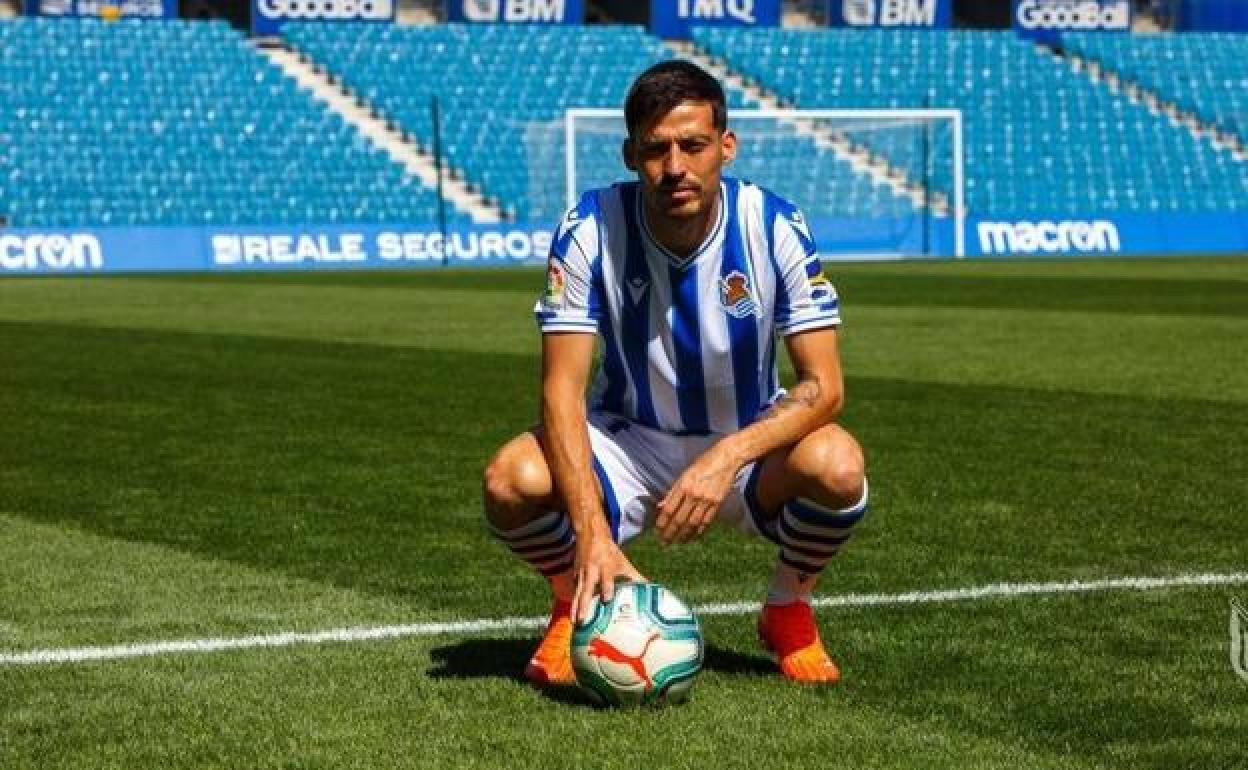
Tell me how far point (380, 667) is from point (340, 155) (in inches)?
1574

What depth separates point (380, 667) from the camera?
20.2ft

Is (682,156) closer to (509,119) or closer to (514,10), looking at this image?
(509,119)

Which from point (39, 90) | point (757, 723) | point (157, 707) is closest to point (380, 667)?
point (157, 707)

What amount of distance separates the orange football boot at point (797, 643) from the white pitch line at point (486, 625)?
2.74ft

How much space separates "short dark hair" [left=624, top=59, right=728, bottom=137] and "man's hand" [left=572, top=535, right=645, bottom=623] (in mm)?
1009

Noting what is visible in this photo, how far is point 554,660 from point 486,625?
2.85ft

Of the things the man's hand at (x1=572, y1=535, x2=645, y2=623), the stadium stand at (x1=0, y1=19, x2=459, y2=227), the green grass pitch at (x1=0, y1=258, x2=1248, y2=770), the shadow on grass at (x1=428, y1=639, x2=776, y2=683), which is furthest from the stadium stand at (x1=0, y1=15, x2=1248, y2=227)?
the man's hand at (x1=572, y1=535, x2=645, y2=623)

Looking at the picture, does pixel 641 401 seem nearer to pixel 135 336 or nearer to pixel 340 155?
pixel 135 336

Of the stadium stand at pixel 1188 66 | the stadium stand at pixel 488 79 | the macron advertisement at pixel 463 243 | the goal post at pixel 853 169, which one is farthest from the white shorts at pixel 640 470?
the stadium stand at pixel 1188 66

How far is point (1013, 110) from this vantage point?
52.5m

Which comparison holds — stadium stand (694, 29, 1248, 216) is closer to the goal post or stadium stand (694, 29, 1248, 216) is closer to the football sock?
the goal post

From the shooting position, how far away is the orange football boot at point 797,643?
594cm

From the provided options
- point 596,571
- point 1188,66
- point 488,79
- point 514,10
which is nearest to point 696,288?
point 596,571

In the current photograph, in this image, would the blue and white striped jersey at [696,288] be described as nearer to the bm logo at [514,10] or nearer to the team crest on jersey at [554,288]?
the team crest on jersey at [554,288]
